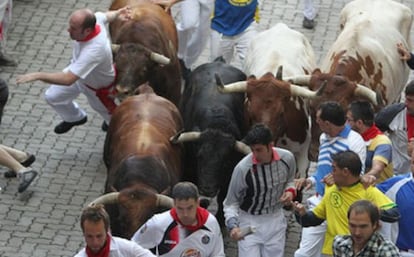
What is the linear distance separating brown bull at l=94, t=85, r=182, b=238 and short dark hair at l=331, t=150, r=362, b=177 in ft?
6.04

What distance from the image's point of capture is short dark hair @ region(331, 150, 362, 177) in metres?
11.1

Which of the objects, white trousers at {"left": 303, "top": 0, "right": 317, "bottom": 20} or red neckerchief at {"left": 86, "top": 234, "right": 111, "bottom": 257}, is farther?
white trousers at {"left": 303, "top": 0, "right": 317, "bottom": 20}

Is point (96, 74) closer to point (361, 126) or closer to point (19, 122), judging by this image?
point (19, 122)

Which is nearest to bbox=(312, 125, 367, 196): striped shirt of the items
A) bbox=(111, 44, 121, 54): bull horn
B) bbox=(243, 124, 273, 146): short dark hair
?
bbox=(243, 124, 273, 146): short dark hair

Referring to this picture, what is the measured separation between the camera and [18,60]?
718 inches

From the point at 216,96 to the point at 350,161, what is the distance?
3.40 meters

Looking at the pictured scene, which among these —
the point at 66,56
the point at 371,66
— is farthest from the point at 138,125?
the point at 66,56

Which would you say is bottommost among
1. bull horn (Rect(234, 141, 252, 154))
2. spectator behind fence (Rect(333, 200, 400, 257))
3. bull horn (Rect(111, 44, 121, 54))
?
bull horn (Rect(111, 44, 121, 54))

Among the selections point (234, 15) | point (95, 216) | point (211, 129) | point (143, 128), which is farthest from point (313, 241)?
point (234, 15)

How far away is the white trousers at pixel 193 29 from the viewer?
1745 cm

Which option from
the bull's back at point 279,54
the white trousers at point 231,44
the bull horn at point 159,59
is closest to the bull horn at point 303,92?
the bull's back at point 279,54

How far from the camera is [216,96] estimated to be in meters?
14.2

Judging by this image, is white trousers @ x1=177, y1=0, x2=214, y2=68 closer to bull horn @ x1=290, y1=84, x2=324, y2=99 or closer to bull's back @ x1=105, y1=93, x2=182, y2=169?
bull's back @ x1=105, y1=93, x2=182, y2=169

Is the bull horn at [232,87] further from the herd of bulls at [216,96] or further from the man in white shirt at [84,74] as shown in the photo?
the man in white shirt at [84,74]
